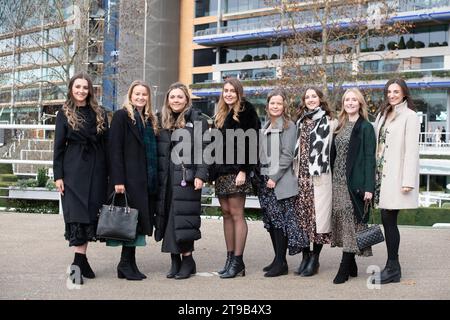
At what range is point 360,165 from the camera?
5.77 metres

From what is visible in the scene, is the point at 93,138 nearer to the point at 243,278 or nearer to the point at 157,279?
the point at 157,279

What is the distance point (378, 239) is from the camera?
5.82 metres

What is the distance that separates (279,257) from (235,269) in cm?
47

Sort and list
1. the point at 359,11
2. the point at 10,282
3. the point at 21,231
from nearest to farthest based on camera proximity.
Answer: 1. the point at 10,282
2. the point at 21,231
3. the point at 359,11

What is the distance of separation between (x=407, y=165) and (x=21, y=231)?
5.75 m

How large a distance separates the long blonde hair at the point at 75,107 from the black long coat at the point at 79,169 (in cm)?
5

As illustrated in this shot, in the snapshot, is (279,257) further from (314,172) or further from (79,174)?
(79,174)

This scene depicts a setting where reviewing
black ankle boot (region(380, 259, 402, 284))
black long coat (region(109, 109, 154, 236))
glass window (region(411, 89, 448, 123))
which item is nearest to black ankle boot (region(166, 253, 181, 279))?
black long coat (region(109, 109, 154, 236))

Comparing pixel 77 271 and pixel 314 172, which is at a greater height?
pixel 314 172

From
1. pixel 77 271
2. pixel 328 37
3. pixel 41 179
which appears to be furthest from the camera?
pixel 328 37

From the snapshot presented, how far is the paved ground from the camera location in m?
5.21

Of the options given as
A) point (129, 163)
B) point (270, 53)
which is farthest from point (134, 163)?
point (270, 53)

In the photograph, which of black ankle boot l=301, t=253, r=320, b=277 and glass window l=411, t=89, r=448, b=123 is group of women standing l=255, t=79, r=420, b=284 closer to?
black ankle boot l=301, t=253, r=320, b=277
